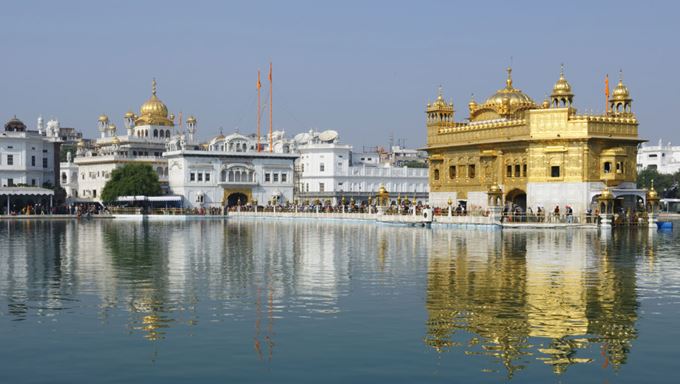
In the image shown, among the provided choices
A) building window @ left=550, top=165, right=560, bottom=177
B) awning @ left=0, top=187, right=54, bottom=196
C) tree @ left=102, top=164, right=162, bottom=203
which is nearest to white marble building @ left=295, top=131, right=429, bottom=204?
tree @ left=102, top=164, right=162, bottom=203

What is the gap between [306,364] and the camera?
13.3 metres

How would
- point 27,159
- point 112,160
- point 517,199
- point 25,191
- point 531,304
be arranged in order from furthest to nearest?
point 112,160
point 27,159
point 25,191
point 517,199
point 531,304

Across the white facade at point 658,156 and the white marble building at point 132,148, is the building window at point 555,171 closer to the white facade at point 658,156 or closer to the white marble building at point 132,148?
the white marble building at point 132,148

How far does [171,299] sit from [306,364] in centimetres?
666

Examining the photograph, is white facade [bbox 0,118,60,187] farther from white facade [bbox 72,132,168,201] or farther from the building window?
the building window

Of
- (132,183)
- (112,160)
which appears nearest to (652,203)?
(132,183)

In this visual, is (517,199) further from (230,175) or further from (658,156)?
(658,156)

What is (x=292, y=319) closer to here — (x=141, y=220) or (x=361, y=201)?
(x=141, y=220)

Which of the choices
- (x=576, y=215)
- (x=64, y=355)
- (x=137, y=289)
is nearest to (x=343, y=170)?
(x=576, y=215)

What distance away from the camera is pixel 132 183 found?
263ft

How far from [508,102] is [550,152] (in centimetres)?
752

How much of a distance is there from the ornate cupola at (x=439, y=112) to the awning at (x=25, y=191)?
31.8 meters

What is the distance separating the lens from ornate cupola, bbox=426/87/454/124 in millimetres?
66125

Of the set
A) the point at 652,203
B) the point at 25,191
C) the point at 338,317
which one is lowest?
the point at 338,317
